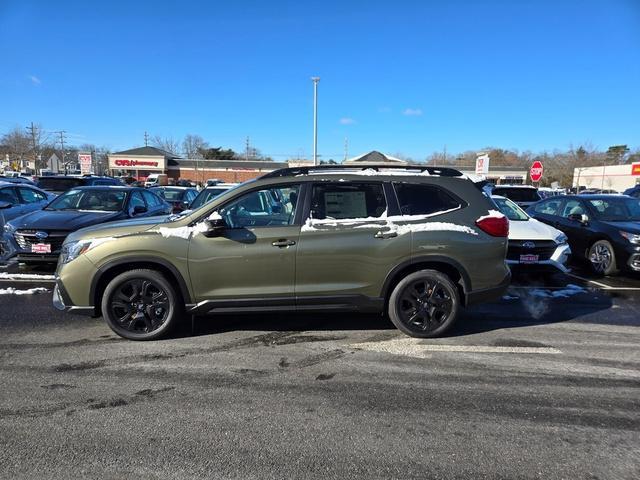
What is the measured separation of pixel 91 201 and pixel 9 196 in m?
3.14

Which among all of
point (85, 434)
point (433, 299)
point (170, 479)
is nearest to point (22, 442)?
point (85, 434)

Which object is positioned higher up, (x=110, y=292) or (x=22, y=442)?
(x=110, y=292)

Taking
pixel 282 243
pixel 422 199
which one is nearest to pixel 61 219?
pixel 282 243

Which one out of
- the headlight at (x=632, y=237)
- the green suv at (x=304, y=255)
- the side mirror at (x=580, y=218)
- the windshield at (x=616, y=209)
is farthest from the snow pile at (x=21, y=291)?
the windshield at (x=616, y=209)

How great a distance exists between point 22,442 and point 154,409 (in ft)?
2.71

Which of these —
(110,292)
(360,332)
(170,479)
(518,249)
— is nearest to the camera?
(170,479)

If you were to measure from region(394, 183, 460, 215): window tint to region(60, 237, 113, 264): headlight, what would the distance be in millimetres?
3130

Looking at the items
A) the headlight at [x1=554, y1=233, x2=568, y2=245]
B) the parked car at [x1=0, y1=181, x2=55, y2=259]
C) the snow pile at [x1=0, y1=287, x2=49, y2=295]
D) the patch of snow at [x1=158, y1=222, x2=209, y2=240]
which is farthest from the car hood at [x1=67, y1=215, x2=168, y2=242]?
the headlight at [x1=554, y1=233, x2=568, y2=245]

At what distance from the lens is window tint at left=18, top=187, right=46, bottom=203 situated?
10656mm

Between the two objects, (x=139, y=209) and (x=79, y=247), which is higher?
(x=139, y=209)

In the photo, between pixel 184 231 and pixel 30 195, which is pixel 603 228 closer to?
pixel 184 231

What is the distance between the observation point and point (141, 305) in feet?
15.1

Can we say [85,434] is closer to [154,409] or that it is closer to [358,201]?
[154,409]

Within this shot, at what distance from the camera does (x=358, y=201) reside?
473 cm
